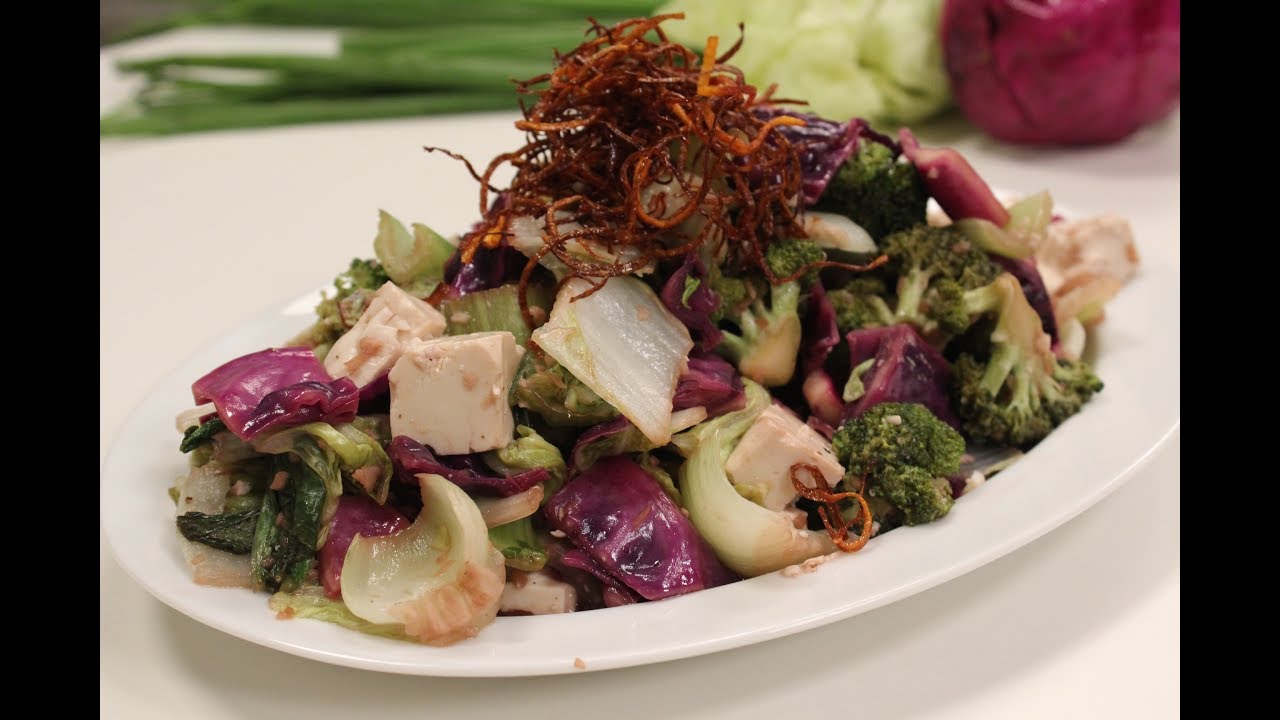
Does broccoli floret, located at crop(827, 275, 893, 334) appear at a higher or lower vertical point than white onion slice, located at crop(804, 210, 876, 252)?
lower

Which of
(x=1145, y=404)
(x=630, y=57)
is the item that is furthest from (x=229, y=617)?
(x=1145, y=404)

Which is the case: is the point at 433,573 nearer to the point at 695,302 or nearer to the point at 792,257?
the point at 695,302

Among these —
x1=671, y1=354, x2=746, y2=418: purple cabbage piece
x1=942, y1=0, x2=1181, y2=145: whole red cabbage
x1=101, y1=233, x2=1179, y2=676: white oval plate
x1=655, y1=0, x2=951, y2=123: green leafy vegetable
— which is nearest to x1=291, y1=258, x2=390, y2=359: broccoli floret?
x1=101, y1=233, x2=1179, y2=676: white oval plate

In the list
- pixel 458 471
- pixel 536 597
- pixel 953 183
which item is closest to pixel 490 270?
pixel 458 471

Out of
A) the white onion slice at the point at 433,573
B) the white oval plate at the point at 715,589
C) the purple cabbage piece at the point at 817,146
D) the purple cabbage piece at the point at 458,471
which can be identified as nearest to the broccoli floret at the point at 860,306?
the purple cabbage piece at the point at 817,146

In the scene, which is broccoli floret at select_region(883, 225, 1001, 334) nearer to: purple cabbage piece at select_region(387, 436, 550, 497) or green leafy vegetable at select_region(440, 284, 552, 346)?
green leafy vegetable at select_region(440, 284, 552, 346)
